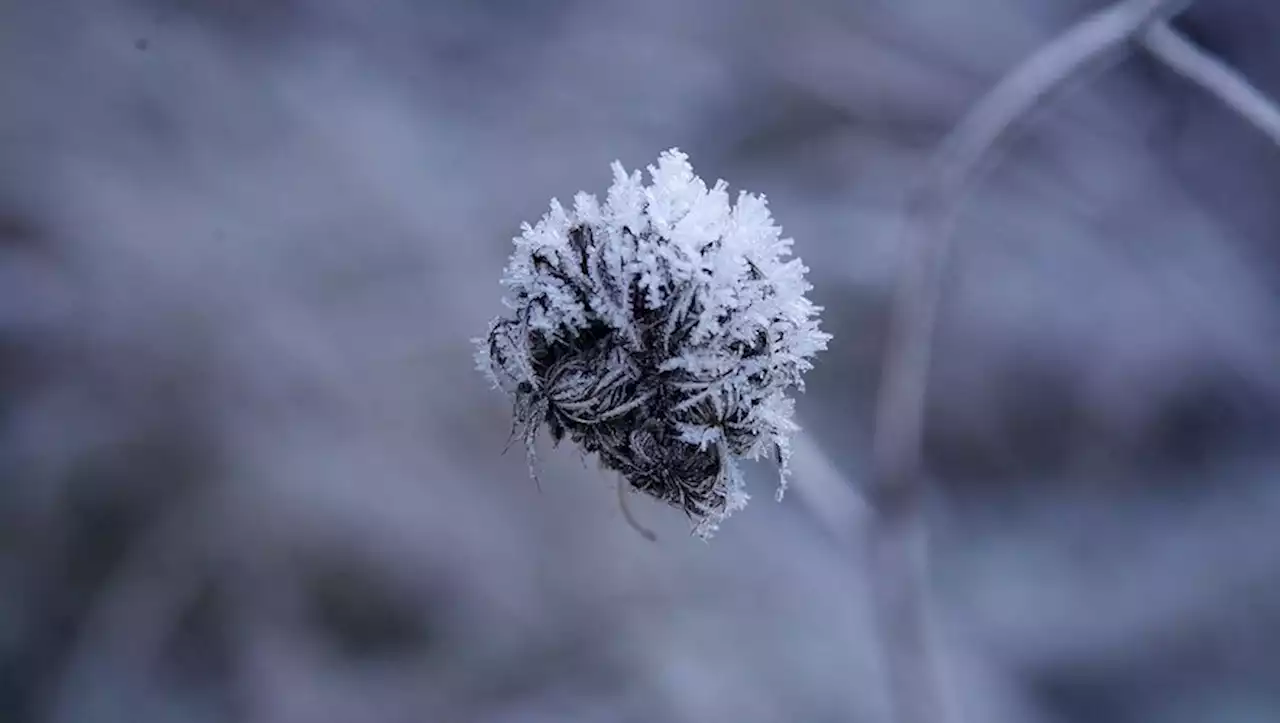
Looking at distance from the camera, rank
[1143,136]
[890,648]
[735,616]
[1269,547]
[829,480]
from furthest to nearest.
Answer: [1143,136] < [1269,547] < [735,616] < [890,648] < [829,480]

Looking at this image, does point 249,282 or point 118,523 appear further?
point 249,282

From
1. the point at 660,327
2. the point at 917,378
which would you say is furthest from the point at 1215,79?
the point at 660,327

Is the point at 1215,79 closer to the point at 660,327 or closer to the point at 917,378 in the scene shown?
the point at 917,378

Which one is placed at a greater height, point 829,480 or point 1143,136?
point 1143,136

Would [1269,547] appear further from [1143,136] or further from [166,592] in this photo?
[166,592]

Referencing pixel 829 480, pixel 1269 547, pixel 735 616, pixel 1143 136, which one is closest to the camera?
pixel 829 480

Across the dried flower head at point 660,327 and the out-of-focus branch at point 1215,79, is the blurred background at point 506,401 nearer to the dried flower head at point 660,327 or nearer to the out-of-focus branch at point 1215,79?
the out-of-focus branch at point 1215,79

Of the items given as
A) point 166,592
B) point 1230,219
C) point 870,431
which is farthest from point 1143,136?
point 166,592
